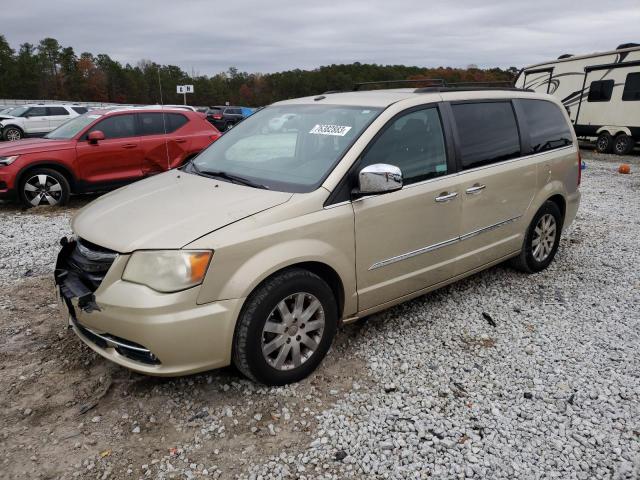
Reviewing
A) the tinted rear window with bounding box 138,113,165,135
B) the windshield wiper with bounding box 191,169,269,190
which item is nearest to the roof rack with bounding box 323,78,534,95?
the windshield wiper with bounding box 191,169,269,190

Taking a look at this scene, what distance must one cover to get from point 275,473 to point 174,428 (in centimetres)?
68

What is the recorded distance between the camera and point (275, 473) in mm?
2428

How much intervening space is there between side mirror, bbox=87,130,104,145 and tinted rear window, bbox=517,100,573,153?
6371mm

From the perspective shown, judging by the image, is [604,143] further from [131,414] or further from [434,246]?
[131,414]

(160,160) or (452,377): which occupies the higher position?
(160,160)

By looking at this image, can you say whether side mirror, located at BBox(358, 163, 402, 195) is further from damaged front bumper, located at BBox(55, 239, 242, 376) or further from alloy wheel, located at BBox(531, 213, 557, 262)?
alloy wheel, located at BBox(531, 213, 557, 262)

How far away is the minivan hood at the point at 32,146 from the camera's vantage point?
7625mm

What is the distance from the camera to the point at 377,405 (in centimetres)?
293

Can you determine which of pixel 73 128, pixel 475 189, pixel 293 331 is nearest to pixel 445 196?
pixel 475 189

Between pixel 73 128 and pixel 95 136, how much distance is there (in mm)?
776

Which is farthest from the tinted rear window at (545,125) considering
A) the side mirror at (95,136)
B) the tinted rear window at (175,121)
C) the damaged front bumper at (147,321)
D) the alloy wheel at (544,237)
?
the side mirror at (95,136)

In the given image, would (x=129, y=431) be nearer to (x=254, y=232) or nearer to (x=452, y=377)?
(x=254, y=232)

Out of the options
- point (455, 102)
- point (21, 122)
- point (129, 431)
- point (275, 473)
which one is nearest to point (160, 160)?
point (455, 102)

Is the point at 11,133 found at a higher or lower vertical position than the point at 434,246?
higher
